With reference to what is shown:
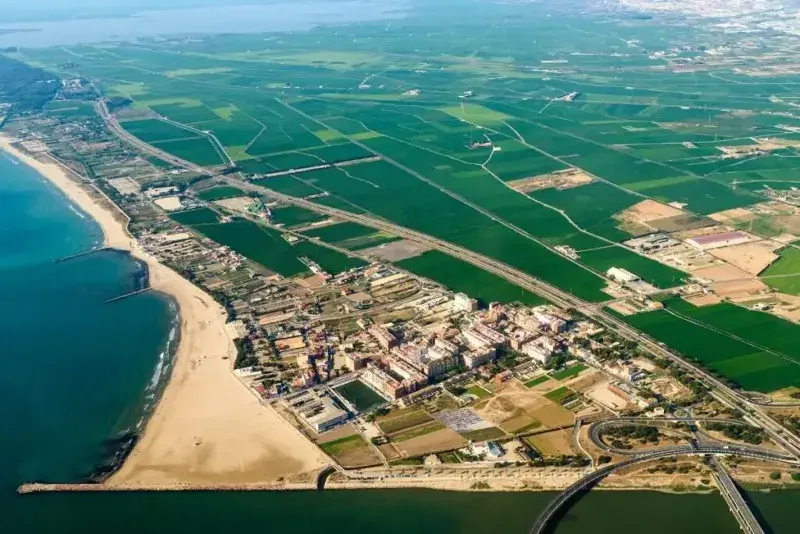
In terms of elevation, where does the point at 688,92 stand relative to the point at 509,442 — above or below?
above

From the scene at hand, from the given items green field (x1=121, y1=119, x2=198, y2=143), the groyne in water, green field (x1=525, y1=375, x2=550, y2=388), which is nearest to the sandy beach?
the groyne in water

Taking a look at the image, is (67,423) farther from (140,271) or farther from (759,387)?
(759,387)

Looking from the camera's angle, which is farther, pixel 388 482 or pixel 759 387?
pixel 759 387

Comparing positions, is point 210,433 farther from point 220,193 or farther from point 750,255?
point 220,193


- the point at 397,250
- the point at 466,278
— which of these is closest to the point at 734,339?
the point at 466,278

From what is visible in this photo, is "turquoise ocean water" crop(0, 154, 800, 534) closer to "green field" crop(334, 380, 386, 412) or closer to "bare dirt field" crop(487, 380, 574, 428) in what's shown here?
"bare dirt field" crop(487, 380, 574, 428)

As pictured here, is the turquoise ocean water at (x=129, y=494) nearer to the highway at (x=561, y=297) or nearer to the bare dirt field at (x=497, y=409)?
the highway at (x=561, y=297)

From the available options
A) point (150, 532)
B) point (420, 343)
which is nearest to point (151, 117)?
point (420, 343)
